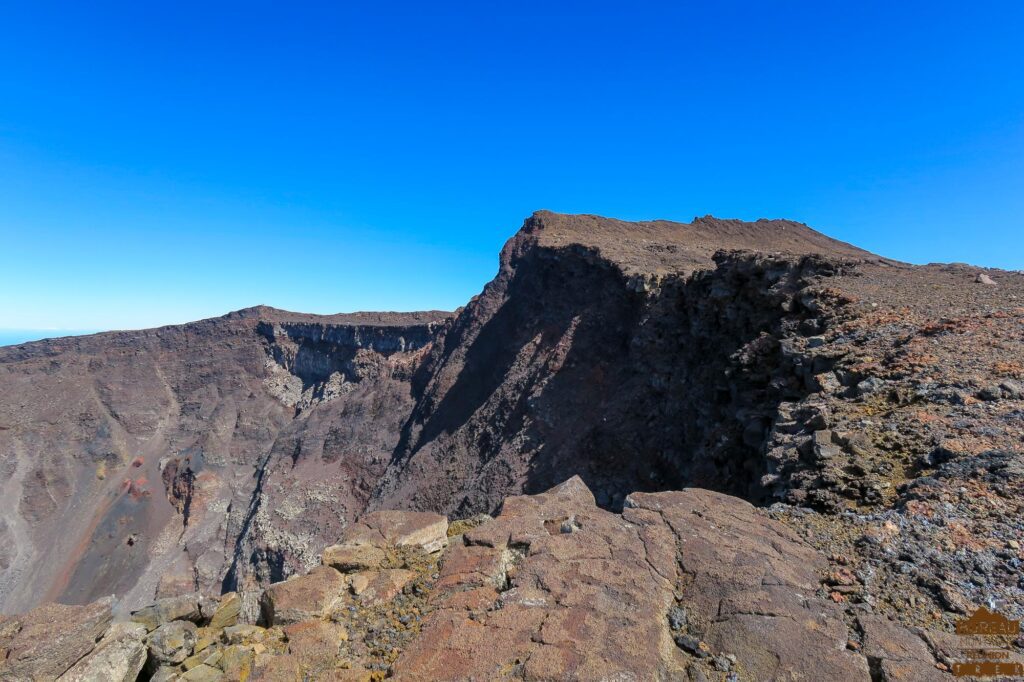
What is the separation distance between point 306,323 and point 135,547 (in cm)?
2777

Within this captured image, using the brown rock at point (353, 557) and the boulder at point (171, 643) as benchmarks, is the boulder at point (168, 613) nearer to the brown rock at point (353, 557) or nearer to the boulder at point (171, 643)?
the boulder at point (171, 643)

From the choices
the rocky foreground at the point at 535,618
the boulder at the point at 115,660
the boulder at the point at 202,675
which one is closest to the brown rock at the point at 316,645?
the rocky foreground at the point at 535,618

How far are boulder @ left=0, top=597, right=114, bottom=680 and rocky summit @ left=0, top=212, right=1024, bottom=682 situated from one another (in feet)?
0.09

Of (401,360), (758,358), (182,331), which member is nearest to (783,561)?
(758,358)

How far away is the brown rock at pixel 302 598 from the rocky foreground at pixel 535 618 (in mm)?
20

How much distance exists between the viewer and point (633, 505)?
283 inches

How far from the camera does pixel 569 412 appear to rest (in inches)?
1011

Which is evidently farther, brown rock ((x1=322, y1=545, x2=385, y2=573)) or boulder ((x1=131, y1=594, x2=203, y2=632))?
boulder ((x1=131, y1=594, x2=203, y2=632))

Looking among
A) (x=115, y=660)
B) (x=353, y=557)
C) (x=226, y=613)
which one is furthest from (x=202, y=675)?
(x=353, y=557)

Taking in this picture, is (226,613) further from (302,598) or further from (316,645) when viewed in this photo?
(316,645)

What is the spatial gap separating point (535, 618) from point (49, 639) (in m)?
6.21

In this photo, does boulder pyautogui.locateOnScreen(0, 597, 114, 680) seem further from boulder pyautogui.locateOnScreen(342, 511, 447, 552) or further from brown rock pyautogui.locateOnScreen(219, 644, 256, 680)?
boulder pyautogui.locateOnScreen(342, 511, 447, 552)

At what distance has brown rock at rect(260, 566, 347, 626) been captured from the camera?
5.50m

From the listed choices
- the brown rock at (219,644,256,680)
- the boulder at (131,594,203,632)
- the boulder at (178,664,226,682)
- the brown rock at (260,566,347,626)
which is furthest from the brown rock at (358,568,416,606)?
the boulder at (131,594,203,632)
